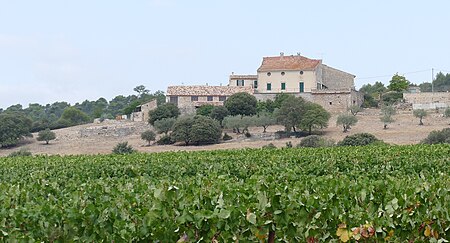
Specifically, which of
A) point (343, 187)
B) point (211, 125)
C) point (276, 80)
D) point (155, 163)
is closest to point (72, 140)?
point (211, 125)

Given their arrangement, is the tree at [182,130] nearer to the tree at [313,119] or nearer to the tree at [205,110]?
the tree at [205,110]

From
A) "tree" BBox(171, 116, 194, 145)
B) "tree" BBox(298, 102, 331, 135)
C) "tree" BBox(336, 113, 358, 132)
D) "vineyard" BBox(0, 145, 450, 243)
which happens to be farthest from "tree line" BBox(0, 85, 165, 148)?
"vineyard" BBox(0, 145, 450, 243)

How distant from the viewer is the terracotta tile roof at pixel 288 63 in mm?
70625

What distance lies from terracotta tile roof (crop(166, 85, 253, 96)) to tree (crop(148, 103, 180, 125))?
19.8 feet

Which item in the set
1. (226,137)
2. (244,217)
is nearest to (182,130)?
(226,137)

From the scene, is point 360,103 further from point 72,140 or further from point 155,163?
point 155,163

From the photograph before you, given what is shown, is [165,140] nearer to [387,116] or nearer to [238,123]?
[238,123]

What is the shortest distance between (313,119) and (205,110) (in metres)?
15.3

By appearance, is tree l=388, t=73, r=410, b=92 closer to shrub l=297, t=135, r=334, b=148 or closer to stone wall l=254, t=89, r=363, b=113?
stone wall l=254, t=89, r=363, b=113

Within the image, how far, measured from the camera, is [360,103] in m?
73.2

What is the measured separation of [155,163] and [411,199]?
1555 cm

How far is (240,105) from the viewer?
65.2 m

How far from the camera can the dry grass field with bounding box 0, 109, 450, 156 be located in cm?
5259

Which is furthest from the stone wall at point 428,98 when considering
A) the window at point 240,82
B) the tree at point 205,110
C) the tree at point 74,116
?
the tree at point 74,116
